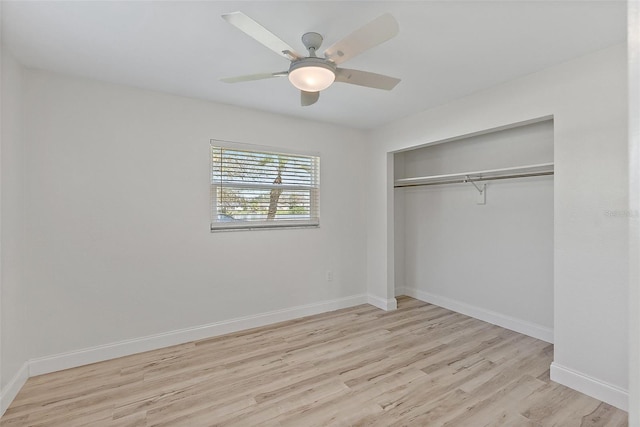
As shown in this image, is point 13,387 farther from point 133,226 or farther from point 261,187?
point 261,187

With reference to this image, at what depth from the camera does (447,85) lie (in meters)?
2.79

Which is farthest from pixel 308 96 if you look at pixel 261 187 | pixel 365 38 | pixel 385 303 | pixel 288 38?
pixel 385 303

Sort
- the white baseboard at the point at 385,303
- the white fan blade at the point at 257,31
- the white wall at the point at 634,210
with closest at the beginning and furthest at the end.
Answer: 1. the white wall at the point at 634,210
2. the white fan blade at the point at 257,31
3. the white baseboard at the point at 385,303

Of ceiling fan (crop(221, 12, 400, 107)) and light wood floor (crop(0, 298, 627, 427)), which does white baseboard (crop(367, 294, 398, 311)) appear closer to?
light wood floor (crop(0, 298, 627, 427))

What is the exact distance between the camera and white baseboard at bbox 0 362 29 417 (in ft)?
6.81

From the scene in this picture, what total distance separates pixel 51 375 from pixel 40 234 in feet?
3.66

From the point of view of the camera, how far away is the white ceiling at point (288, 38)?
5.84 feet

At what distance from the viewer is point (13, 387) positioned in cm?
222

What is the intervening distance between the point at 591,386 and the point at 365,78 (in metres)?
2.65

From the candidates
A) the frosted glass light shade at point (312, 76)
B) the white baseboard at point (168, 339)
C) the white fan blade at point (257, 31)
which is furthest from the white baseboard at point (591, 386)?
the white fan blade at point (257, 31)

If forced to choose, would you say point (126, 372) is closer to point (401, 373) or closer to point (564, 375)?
point (401, 373)

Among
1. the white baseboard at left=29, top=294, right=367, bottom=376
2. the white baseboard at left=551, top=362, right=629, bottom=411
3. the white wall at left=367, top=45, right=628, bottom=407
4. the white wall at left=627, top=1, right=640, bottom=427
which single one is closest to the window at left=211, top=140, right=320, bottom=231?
the white baseboard at left=29, top=294, right=367, bottom=376

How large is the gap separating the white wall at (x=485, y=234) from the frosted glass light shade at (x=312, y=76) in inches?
94.1

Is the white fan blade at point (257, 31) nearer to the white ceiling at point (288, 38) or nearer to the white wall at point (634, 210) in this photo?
the white ceiling at point (288, 38)
